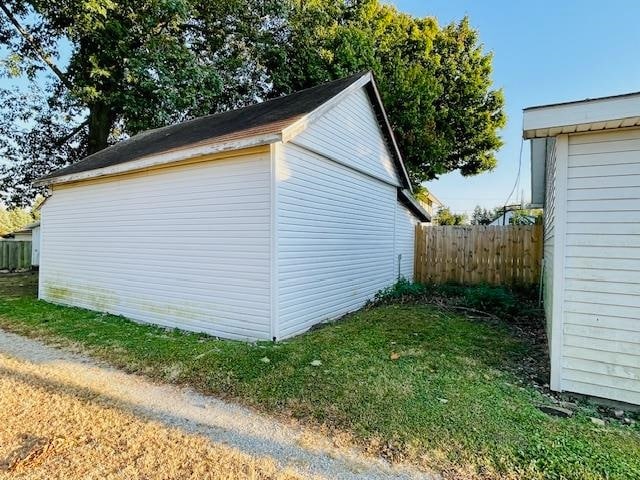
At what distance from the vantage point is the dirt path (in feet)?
8.50

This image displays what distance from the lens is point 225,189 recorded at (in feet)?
20.2

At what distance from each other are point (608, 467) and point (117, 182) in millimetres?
8801

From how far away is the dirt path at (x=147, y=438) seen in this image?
2.59 meters

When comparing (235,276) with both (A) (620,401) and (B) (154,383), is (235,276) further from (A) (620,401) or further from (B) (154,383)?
(A) (620,401)

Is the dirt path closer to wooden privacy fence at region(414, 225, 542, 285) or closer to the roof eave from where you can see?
the roof eave

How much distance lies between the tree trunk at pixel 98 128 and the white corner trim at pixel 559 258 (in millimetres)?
15672

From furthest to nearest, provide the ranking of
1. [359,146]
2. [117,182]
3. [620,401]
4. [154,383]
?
[359,146] → [117,182] → [154,383] → [620,401]

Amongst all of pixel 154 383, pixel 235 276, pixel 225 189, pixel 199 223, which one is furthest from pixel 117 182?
pixel 154 383

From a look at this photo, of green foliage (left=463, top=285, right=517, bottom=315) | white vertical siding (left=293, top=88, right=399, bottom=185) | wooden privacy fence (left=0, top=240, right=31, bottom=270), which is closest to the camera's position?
white vertical siding (left=293, top=88, right=399, bottom=185)

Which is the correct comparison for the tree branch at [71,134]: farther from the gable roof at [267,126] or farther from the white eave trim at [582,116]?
the white eave trim at [582,116]

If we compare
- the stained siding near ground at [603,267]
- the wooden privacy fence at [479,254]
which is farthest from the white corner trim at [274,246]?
the wooden privacy fence at [479,254]

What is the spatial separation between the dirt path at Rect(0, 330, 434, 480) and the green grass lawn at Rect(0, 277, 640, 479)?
0.88ft

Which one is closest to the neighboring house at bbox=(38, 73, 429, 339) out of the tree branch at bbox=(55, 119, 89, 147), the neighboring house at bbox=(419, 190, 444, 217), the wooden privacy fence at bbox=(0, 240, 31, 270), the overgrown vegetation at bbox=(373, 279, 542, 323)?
the overgrown vegetation at bbox=(373, 279, 542, 323)

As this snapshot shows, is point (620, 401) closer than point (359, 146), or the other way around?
point (620, 401)
